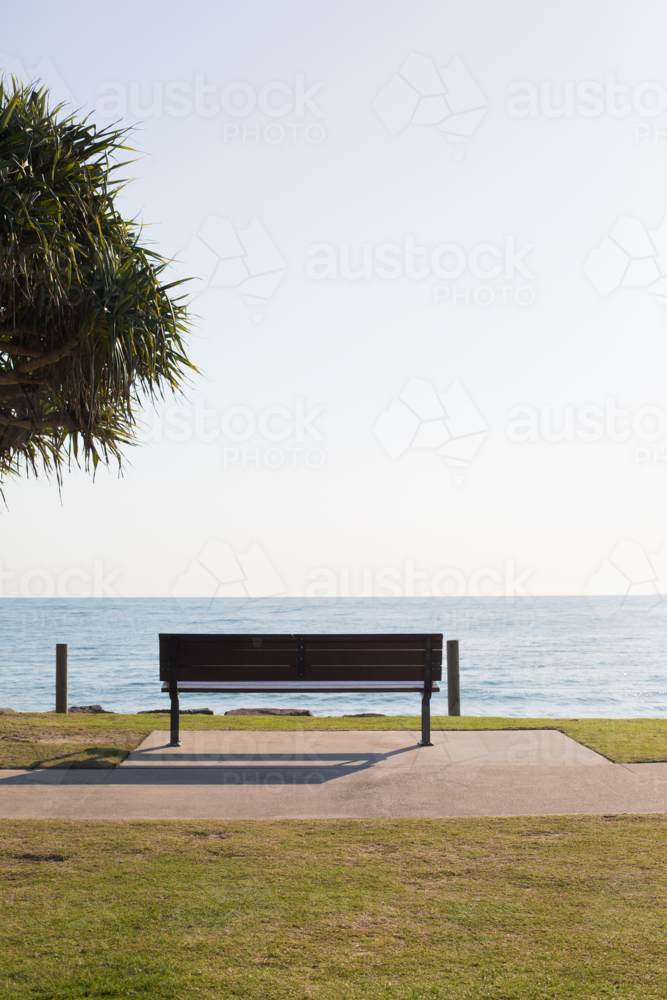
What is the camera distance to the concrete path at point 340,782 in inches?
205

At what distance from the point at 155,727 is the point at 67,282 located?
4.52m

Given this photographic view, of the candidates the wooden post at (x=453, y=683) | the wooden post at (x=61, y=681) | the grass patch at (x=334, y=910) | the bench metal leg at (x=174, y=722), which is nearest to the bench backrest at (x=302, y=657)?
the bench metal leg at (x=174, y=722)

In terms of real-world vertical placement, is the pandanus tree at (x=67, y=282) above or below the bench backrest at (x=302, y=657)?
above

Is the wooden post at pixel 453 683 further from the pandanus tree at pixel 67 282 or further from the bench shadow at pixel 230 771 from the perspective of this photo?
the pandanus tree at pixel 67 282

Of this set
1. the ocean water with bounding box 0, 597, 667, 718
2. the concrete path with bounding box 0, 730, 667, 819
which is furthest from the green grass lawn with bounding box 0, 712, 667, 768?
the ocean water with bounding box 0, 597, 667, 718

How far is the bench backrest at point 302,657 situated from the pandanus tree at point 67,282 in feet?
6.74

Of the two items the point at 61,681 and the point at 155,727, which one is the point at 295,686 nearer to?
the point at 155,727

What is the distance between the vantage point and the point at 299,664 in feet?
24.4

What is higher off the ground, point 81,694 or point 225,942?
point 225,942

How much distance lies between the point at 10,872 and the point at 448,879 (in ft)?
7.09

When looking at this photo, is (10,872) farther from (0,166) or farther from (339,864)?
(0,166)

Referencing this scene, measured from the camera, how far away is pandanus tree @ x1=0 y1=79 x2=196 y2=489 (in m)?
5.88

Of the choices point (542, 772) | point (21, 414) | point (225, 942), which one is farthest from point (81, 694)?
point (225, 942)

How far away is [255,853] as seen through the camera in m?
4.24
